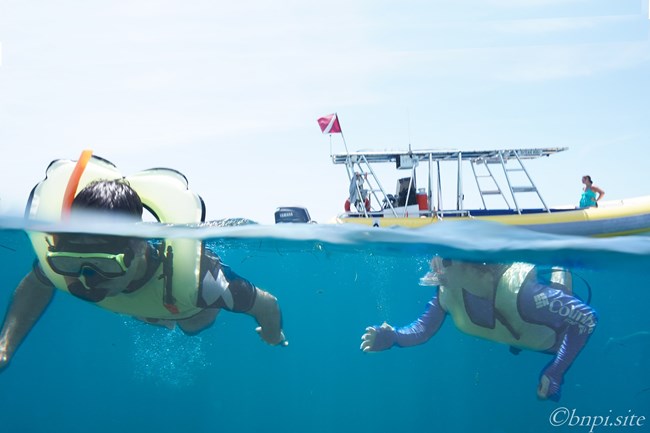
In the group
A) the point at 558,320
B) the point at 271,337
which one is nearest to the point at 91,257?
the point at 271,337

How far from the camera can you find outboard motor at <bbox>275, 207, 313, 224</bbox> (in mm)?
18719

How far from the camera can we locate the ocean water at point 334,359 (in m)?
8.41

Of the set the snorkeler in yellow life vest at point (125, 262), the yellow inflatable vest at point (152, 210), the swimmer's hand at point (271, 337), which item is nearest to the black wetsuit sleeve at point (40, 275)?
the snorkeler in yellow life vest at point (125, 262)

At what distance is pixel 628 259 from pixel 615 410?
7.29ft

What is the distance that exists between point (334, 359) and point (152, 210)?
12.7ft

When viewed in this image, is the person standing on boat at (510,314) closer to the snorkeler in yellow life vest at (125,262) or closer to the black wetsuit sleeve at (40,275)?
the snorkeler in yellow life vest at (125,262)

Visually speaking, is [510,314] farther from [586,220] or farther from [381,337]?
[586,220]

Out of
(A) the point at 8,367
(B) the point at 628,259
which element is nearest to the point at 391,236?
(B) the point at 628,259

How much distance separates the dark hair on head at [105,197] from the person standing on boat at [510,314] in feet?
11.8

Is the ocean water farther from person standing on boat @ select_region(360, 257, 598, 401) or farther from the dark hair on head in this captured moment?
the dark hair on head

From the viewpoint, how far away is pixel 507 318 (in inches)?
328

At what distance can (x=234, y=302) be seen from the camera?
8.12 meters

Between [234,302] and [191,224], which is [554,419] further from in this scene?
[191,224]

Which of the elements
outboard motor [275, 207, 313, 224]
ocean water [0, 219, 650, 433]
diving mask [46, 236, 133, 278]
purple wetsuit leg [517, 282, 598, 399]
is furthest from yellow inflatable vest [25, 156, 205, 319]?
outboard motor [275, 207, 313, 224]
